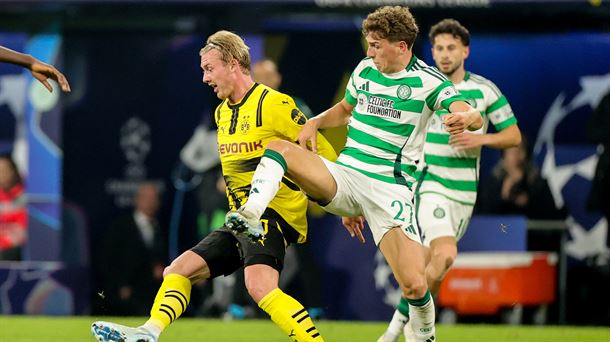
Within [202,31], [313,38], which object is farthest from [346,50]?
[202,31]

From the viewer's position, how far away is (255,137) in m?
8.69

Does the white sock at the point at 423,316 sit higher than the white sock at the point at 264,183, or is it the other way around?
the white sock at the point at 264,183

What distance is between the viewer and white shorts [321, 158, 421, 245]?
28.6 feet

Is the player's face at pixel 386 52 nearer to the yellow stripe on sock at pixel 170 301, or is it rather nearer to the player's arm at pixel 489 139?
the player's arm at pixel 489 139

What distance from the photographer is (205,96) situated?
49.5 feet

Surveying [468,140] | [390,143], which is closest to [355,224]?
[390,143]

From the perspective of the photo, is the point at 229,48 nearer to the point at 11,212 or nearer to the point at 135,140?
the point at 135,140

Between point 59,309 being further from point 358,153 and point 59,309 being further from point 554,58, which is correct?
point 358,153

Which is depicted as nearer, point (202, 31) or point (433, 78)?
point (433, 78)

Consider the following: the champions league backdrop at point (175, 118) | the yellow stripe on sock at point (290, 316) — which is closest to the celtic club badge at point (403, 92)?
the yellow stripe on sock at point (290, 316)

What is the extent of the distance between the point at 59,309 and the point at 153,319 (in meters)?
6.84

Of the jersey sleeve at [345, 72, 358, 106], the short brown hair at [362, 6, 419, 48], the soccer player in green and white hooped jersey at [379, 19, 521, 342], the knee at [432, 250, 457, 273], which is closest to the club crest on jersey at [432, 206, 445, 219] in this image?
the soccer player in green and white hooped jersey at [379, 19, 521, 342]

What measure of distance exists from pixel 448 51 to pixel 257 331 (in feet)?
11.3

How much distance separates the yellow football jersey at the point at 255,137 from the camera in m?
8.69
